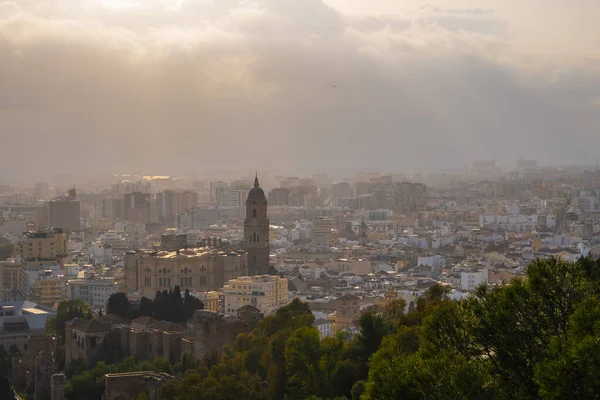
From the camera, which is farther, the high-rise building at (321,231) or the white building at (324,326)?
the high-rise building at (321,231)

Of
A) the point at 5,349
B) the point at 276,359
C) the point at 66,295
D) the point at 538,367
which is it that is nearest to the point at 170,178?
the point at 66,295

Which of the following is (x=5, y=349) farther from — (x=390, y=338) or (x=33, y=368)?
(x=390, y=338)

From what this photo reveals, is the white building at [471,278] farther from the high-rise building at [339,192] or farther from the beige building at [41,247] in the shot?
the high-rise building at [339,192]

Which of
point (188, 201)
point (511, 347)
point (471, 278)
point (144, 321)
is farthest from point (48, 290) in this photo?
point (188, 201)

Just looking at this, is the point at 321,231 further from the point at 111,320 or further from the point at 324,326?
the point at 111,320

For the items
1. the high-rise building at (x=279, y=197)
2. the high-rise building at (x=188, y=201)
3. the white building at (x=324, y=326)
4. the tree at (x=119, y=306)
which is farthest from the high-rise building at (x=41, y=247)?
the high-rise building at (x=279, y=197)

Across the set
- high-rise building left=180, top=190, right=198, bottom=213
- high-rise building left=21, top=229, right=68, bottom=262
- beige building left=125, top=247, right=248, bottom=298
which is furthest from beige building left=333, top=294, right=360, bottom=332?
high-rise building left=180, top=190, right=198, bottom=213
